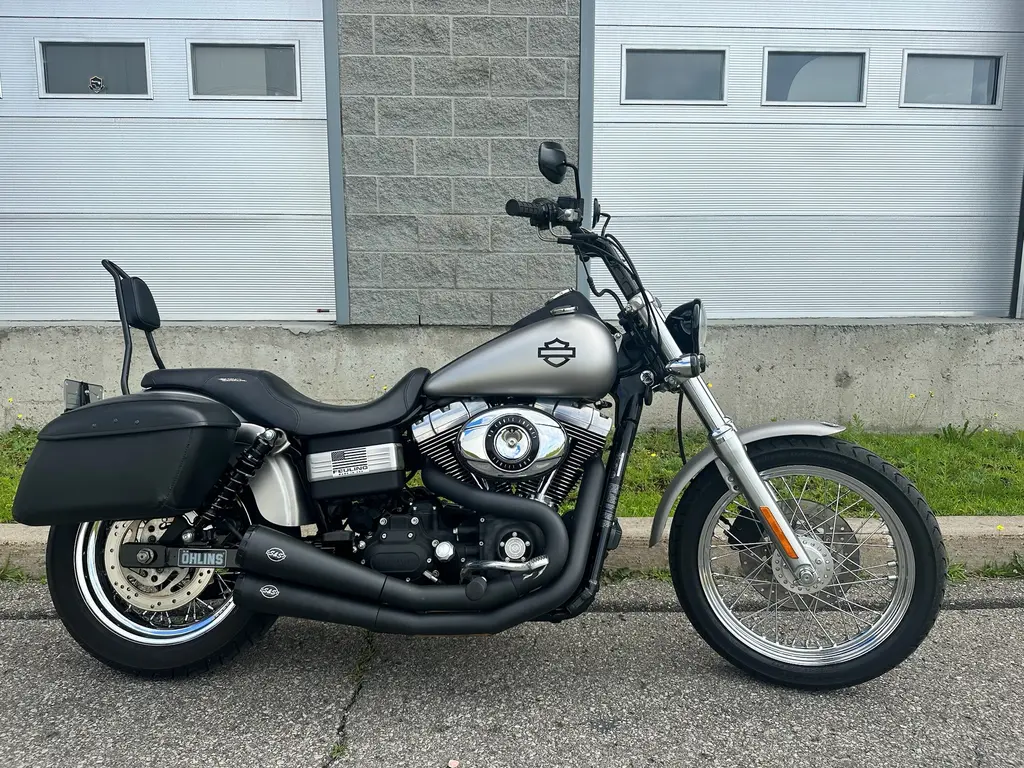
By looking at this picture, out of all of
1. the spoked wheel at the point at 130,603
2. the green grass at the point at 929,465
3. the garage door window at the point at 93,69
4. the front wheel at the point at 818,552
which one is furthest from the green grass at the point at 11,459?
the front wheel at the point at 818,552

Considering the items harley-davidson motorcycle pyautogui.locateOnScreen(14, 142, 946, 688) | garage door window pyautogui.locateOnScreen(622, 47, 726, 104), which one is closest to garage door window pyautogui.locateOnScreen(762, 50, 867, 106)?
garage door window pyautogui.locateOnScreen(622, 47, 726, 104)

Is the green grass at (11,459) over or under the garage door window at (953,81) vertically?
under

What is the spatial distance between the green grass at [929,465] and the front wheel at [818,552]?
1.09 metres

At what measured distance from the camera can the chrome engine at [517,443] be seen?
7.33 ft

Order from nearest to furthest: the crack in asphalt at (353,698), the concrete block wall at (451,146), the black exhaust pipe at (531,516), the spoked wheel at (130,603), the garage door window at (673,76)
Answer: the crack in asphalt at (353,698) → the black exhaust pipe at (531,516) → the spoked wheel at (130,603) → the concrete block wall at (451,146) → the garage door window at (673,76)

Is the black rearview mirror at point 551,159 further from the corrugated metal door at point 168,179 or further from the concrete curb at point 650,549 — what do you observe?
the corrugated metal door at point 168,179

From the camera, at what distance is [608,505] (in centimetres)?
232

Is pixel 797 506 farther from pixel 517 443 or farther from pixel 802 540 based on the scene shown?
pixel 517 443

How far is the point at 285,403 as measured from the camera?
7.75 feet

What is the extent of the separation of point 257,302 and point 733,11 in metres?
3.82

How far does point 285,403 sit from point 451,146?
2813 millimetres

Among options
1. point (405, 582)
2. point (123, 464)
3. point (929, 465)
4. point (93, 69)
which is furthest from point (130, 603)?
point (929, 465)

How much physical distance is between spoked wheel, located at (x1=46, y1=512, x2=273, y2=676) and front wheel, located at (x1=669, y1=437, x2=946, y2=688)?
61.2 inches

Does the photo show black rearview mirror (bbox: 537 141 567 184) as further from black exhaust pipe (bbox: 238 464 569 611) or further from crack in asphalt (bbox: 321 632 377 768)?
crack in asphalt (bbox: 321 632 377 768)
